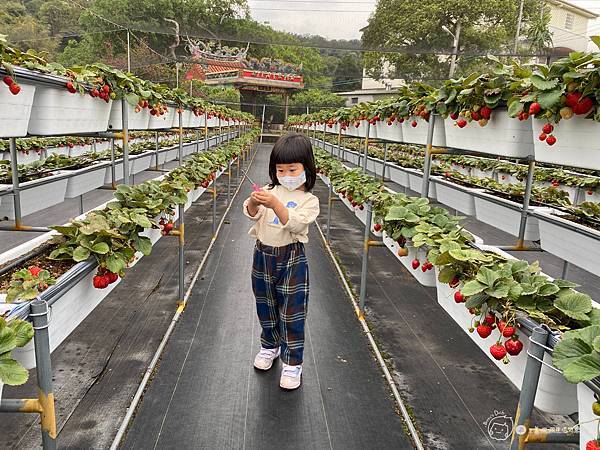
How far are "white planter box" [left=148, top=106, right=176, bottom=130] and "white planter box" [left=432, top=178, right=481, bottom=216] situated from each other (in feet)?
9.04

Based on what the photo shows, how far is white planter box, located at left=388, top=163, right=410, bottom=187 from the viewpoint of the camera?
233 inches

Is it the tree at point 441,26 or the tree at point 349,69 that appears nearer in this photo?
the tree at point 441,26

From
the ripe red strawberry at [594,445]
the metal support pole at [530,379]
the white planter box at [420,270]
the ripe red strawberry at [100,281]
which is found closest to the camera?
the ripe red strawberry at [594,445]

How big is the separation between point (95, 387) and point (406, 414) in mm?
1758

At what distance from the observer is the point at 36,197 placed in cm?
369

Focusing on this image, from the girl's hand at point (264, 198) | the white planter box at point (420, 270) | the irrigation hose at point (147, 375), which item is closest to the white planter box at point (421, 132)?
the white planter box at point (420, 270)

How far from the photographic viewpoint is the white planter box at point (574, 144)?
Result: 1604mm

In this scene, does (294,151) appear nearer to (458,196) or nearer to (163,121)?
(458,196)

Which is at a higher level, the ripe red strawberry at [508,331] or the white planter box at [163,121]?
the white planter box at [163,121]

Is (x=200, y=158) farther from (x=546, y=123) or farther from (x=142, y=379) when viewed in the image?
(x=546, y=123)

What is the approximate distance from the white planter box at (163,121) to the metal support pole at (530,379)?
3549 millimetres

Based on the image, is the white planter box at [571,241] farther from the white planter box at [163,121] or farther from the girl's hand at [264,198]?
the white planter box at [163,121]

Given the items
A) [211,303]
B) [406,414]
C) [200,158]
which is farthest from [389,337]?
[200,158]

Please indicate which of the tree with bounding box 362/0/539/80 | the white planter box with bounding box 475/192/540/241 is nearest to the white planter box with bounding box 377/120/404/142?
the white planter box with bounding box 475/192/540/241
